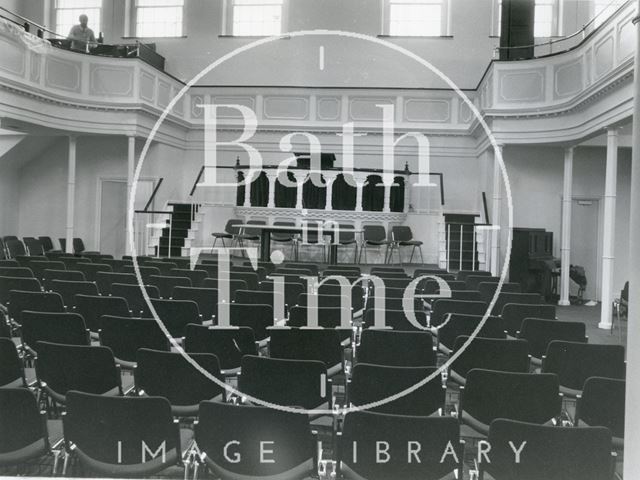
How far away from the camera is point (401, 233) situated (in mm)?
14117

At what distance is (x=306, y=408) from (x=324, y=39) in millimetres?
14771

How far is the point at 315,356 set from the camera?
15.4 ft

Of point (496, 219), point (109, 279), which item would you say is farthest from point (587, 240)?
A: point (109, 279)

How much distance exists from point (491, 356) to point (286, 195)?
35.3ft

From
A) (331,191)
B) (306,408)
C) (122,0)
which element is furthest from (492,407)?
(122,0)

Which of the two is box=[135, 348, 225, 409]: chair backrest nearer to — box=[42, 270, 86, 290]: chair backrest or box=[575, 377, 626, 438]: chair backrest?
box=[575, 377, 626, 438]: chair backrest

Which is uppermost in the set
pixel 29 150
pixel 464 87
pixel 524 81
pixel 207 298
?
pixel 464 87

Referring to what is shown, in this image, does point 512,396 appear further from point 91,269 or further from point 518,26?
point 518,26

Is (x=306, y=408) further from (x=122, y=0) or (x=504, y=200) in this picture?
(x=122, y=0)

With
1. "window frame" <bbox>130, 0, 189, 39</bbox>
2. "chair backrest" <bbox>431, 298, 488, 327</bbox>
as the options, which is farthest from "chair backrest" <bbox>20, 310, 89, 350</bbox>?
"window frame" <bbox>130, 0, 189, 39</bbox>

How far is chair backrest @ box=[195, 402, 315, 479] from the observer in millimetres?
2873

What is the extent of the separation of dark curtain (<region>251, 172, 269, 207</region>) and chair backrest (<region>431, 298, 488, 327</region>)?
30.5 feet

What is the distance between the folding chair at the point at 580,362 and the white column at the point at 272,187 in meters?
10.6

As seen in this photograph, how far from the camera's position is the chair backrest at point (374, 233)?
14.1 metres
